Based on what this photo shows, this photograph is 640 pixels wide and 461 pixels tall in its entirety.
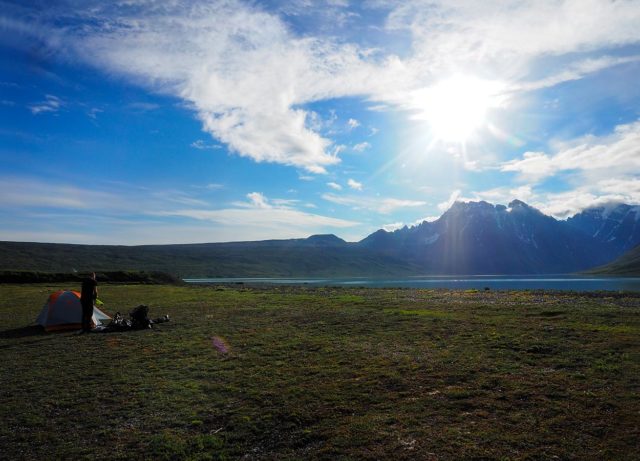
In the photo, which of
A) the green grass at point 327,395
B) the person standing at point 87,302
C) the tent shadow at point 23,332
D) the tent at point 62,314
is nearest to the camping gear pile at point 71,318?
the tent at point 62,314

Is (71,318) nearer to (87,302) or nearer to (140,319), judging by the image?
(87,302)

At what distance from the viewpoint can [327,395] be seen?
1409 cm

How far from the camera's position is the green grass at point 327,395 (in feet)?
34.3

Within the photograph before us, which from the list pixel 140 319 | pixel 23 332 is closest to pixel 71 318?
pixel 23 332

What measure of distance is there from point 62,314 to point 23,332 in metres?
2.53

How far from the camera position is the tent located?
2898cm

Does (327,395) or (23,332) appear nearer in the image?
(327,395)

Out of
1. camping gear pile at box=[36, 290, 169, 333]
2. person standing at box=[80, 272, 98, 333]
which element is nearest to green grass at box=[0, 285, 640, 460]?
person standing at box=[80, 272, 98, 333]

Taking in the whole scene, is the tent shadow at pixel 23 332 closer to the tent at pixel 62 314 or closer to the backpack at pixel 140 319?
the tent at pixel 62 314

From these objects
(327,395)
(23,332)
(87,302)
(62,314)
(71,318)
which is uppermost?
(87,302)

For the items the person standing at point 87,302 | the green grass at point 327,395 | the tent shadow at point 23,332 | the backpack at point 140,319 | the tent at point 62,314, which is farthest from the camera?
the backpack at point 140,319

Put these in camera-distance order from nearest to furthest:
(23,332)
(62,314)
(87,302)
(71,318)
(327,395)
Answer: (327,395) → (23,332) → (87,302) → (62,314) → (71,318)

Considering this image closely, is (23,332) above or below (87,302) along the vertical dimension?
below

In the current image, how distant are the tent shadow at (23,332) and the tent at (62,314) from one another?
461 mm
